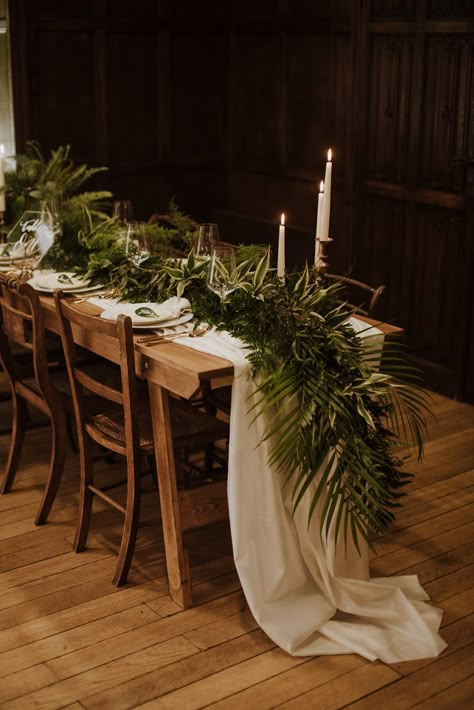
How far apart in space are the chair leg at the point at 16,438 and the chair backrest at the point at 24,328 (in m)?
0.11

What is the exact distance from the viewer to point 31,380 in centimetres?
368

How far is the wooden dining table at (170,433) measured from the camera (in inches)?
109

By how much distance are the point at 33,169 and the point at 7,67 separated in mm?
990

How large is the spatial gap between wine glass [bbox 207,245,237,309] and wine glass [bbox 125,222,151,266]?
0.48 m

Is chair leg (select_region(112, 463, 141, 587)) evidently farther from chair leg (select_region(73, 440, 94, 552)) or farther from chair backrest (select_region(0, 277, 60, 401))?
chair backrest (select_region(0, 277, 60, 401))

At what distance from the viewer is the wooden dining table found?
2.77m

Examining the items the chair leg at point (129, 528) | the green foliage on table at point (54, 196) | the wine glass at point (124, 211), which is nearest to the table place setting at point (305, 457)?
the chair leg at point (129, 528)

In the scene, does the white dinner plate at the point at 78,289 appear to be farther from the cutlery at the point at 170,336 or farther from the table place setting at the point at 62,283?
the cutlery at the point at 170,336

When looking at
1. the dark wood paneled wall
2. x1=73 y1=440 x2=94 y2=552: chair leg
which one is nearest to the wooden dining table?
x1=73 y1=440 x2=94 y2=552: chair leg

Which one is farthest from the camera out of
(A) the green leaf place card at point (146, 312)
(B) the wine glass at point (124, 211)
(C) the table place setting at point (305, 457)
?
(B) the wine glass at point (124, 211)

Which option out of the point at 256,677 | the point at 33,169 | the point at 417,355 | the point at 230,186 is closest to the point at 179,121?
the point at 230,186

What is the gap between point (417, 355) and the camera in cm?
504

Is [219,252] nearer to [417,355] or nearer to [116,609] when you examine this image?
[116,609]

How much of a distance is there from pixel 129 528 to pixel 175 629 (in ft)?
1.20
